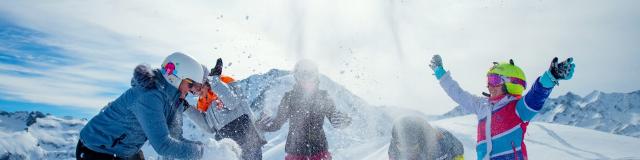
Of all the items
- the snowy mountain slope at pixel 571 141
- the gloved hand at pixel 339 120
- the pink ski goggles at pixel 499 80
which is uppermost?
the pink ski goggles at pixel 499 80

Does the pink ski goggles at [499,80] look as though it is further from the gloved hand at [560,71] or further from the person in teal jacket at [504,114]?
the gloved hand at [560,71]

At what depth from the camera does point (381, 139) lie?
222 ft

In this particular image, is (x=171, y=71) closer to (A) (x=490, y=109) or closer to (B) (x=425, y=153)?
(A) (x=490, y=109)

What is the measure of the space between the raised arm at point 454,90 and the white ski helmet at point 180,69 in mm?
3562

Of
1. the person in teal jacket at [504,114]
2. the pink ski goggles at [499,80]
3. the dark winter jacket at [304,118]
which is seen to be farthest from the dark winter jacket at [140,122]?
the pink ski goggles at [499,80]

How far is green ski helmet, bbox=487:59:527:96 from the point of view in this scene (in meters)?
5.85

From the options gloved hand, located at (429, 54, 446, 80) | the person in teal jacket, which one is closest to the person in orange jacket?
gloved hand, located at (429, 54, 446, 80)

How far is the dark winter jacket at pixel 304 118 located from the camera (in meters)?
7.64

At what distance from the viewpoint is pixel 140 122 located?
4.48 m

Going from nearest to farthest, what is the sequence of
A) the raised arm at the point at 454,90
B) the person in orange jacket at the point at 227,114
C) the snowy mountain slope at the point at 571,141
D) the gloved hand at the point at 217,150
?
the gloved hand at the point at 217,150 < the raised arm at the point at 454,90 < the person in orange jacket at the point at 227,114 < the snowy mountain slope at the point at 571,141

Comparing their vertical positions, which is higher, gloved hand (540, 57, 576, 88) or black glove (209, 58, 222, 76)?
gloved hand (540, 57, 576, 88)

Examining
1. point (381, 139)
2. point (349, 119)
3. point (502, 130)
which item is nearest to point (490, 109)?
point (502, 130)

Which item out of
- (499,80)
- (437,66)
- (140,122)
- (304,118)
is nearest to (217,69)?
(304,118)

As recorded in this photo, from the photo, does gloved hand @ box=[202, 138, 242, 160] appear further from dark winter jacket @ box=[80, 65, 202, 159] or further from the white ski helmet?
the white ski helmet
